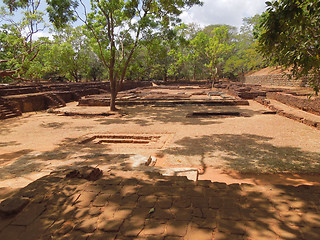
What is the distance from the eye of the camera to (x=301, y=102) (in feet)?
36.7

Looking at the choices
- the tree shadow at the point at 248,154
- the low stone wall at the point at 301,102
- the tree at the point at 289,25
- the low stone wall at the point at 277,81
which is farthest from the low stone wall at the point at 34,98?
the low stone wall at the point at 277,81

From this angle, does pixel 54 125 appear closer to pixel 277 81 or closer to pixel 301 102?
pixel 301 102

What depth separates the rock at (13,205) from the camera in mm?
2233

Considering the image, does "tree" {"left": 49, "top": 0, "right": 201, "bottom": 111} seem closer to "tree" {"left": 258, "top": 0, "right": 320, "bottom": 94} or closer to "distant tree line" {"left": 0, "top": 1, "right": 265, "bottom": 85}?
"distant tree line" {"left": 0, "top": 1, "right": 265, "bottom": 85}

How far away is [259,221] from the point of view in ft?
6.57

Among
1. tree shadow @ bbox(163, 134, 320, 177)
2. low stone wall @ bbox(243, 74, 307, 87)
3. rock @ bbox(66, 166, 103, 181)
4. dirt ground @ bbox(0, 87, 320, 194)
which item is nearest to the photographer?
rock @ bbox(66, 166, 103, 181)

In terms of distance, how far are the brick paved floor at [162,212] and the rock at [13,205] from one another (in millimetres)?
20

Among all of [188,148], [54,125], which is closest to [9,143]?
[54,125]

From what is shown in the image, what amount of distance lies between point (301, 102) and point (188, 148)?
9189 mm

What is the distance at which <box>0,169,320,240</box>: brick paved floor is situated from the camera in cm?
190

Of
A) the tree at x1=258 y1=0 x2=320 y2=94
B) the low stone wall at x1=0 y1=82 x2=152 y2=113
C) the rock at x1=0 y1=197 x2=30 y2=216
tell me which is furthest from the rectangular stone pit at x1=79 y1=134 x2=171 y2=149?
the low stone wall at x1=0 y1=82 x2=152 y2=113

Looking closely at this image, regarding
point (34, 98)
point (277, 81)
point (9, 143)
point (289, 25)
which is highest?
point (289, 25)

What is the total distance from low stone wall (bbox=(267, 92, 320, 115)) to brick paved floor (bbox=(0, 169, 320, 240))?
26.5 ft

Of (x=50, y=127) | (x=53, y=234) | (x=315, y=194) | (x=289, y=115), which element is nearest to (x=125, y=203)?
(x=53, y=234)
